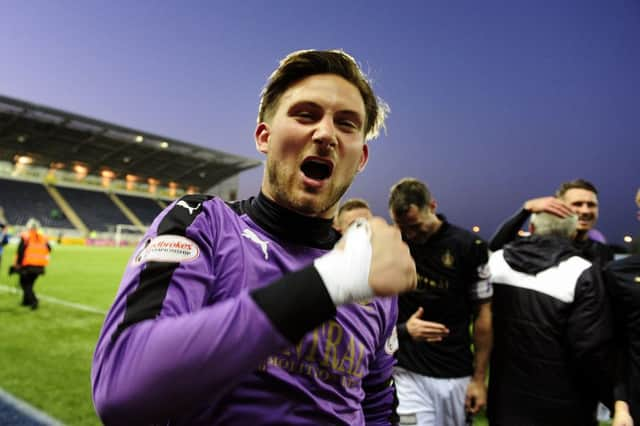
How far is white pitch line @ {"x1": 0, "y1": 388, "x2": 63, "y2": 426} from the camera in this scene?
3.96m

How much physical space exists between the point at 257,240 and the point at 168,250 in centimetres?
39

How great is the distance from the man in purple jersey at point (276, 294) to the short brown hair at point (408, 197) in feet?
5.65

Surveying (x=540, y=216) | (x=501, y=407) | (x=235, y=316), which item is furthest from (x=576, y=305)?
(x=235, y=316)

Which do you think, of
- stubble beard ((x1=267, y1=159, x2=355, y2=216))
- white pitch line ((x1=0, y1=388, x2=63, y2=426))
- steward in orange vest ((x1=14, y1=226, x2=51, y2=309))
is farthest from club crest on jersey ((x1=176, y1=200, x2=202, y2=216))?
steward in orange vest ((x1=14, y1=226, x2=51, y2=309))

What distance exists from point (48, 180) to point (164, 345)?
52871mm

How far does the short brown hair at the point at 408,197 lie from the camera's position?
3.54m

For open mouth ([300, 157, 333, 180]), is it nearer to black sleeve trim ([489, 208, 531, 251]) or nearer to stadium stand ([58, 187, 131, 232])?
black sleeve trim ([489, 208, 531, 251])

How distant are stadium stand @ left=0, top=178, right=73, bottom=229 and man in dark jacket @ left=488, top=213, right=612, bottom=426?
140 ft

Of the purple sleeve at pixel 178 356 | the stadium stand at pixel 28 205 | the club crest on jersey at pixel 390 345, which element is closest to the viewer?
the purple sleeve at pixel 178 356

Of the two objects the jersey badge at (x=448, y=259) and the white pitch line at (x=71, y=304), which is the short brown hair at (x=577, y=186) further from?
the white pitch line at (x=71, y=304)

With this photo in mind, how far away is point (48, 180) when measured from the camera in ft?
148

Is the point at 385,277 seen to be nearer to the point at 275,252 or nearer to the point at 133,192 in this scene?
the point at 275,252

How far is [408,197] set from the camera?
3.55 m

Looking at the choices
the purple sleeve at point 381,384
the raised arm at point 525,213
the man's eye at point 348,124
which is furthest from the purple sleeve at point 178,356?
the raised arm at point 525,213
